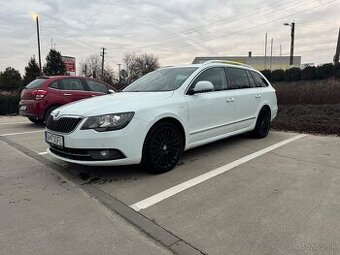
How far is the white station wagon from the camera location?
473cm

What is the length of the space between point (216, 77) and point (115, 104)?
220cm

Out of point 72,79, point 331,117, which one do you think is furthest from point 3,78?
point 331,117

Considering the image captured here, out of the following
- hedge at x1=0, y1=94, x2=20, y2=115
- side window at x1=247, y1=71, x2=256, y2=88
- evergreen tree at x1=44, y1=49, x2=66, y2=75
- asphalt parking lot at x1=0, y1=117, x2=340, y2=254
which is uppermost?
evergreen tree at x1=44, y1=49, x2=66, y2=75

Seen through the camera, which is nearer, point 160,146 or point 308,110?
point 160,146

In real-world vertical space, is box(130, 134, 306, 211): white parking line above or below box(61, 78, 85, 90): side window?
below

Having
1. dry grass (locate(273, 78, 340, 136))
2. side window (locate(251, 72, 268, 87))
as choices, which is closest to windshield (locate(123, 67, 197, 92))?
side window (locate(251, 72, 268, 87))

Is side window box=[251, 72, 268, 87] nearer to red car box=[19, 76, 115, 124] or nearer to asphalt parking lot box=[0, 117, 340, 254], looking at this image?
asphalt parking lot box=[0, 117, 340, 254]

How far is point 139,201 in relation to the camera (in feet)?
13.8

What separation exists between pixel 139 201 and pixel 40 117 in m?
6.70

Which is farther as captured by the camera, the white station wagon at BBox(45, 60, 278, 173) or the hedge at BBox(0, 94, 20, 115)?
the hedge at BBox(0, 94, 20, 115)

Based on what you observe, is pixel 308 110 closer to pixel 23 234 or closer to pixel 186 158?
pixel 186 158

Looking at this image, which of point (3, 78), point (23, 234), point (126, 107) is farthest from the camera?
point (3, 78)

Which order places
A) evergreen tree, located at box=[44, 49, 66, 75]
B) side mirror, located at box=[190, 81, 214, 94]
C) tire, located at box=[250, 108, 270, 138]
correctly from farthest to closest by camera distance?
1. evergreen tree, located at box=[44, 49, 66, 75]
2. tire, located at box=[250, 108, 270, 138]
3. side mirror, located at box=[190, 81, 214, 94]

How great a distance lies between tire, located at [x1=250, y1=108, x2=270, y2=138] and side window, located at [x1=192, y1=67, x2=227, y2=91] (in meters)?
1.50
